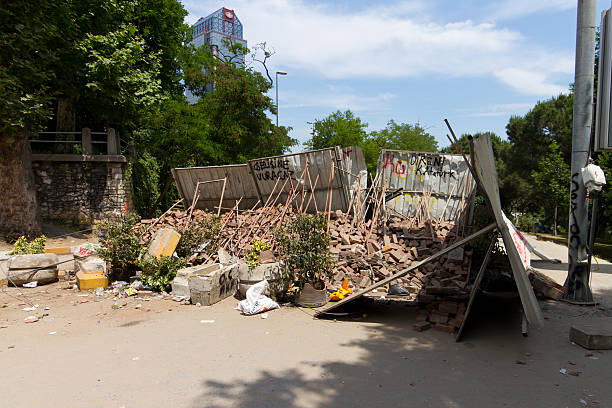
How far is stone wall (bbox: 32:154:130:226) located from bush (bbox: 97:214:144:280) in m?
8.31

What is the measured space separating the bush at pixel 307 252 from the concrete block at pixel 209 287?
4.38ft

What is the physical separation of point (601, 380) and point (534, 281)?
3.89 meters

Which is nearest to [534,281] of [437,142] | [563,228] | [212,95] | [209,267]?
[209,267]

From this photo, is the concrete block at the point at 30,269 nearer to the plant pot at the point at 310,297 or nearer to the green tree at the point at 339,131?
the plant pot at the point at 310,297

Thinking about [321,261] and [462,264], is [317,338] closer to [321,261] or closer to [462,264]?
[321,261]

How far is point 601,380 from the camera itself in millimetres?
4078

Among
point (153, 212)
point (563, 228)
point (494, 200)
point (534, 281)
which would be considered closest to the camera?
point (494, 200)

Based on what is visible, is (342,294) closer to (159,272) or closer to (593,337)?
(593,337)

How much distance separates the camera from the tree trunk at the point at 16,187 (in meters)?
12.7

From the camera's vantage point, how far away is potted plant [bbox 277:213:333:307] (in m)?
7.11

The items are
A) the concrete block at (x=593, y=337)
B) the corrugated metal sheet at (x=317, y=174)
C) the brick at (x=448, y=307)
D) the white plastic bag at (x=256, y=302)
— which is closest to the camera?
the concrete block at (x=593, y=337)

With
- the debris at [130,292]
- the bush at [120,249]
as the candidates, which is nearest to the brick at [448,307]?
the debris at [130,292]

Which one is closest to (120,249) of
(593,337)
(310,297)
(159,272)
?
(159,272)

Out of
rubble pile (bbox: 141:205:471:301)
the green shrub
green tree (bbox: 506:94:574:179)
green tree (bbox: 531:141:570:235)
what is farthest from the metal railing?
green tree (bbox: 506:94:574:179)
